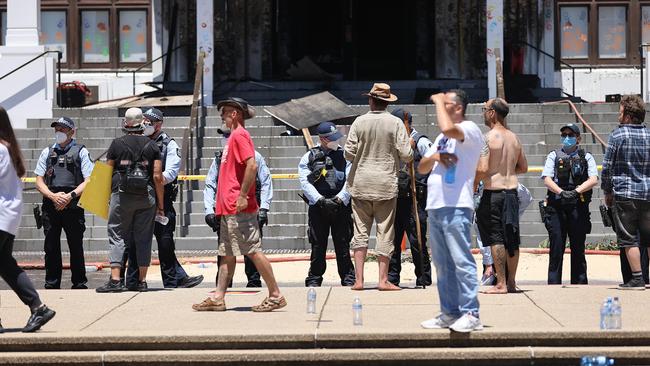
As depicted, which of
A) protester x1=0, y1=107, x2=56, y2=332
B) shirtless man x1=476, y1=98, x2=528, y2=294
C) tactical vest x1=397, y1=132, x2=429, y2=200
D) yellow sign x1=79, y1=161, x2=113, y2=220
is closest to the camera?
protester x1=0, y1=107, x2=56, y2=332

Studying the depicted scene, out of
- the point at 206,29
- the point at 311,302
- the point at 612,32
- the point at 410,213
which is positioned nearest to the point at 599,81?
the point at 612,32

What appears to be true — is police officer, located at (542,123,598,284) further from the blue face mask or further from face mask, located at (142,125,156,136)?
face mask, located at (142,125,156,136)

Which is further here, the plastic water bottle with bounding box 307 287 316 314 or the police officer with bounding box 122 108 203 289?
the police officer with bounding box 122 108 203 289

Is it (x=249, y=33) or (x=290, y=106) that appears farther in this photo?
(x=249, y=33)

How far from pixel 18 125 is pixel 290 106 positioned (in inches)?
192

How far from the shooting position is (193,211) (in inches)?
846

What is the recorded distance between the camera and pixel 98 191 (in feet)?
46.2

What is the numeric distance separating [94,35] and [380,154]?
18538mm

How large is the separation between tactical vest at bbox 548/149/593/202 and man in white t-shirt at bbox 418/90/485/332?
13.9ft

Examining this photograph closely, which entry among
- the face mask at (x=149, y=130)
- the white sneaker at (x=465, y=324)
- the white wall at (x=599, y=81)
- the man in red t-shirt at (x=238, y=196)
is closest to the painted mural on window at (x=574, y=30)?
the white wall at (x=599, y=81)

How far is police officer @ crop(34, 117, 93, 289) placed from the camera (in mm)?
14883

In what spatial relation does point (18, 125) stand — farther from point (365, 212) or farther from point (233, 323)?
point (233, 323)

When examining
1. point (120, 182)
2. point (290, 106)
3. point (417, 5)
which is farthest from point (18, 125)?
point (120, 182)

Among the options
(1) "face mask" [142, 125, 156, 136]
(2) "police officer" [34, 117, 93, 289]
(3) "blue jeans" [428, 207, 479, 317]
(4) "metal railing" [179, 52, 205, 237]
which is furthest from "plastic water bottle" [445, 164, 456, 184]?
(4) "metal railing" [179, 52, 205, 237]
